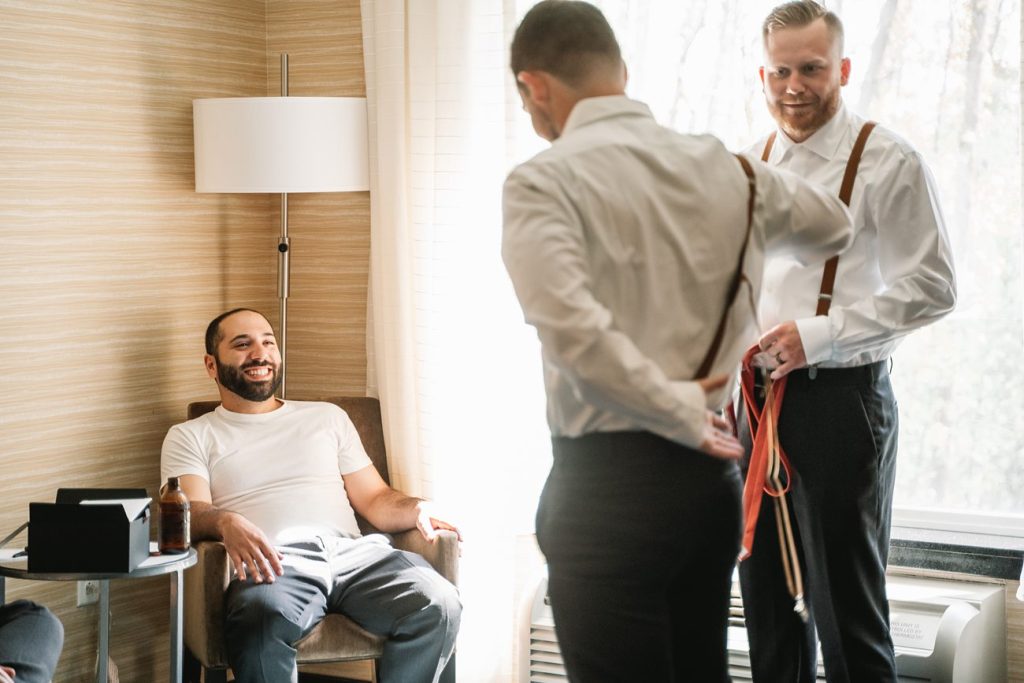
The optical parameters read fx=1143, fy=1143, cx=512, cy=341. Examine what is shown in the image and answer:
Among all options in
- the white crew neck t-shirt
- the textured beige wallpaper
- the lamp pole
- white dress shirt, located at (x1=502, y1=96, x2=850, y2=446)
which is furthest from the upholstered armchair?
white dress shirt, located at (x1=502, y1=96, x2=850, y2=446)

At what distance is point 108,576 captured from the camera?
8.55 feet

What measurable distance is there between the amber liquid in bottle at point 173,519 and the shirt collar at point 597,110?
1611 millimetres

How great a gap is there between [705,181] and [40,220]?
7.06 ft

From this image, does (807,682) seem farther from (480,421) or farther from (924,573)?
(480,421)

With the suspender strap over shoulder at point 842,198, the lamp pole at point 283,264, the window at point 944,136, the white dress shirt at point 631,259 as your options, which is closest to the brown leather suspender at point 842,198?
the suspender strap over shoulder at point 842,198

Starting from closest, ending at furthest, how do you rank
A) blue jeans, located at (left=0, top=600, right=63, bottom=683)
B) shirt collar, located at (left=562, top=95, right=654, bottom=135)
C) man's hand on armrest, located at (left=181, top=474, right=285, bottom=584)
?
shirt collar, located at (left=562, top=95, right=654, bottom=135) < blue jeans, located at (left=0, top=600, right=63, bottom=683) < man's hand on armrest, located at (left=181, top=474, right=285, bottom=584)

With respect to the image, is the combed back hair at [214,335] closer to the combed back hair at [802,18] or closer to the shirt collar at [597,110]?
the combed back hair at [802,18]

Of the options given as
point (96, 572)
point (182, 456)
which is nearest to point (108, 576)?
point (96, 572)

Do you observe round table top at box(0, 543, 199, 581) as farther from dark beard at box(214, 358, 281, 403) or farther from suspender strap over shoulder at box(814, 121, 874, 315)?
suspender strap over shoulder at box(814, 121, 874, 315)

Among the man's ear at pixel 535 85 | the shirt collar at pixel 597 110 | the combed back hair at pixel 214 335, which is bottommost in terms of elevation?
the combed back hair at pixel 214 335

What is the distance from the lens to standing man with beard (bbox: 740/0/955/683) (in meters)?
2.24

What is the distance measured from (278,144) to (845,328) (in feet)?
5.91

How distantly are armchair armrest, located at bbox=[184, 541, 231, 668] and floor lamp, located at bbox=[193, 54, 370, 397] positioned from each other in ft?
3.49

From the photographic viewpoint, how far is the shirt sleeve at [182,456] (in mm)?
3121
